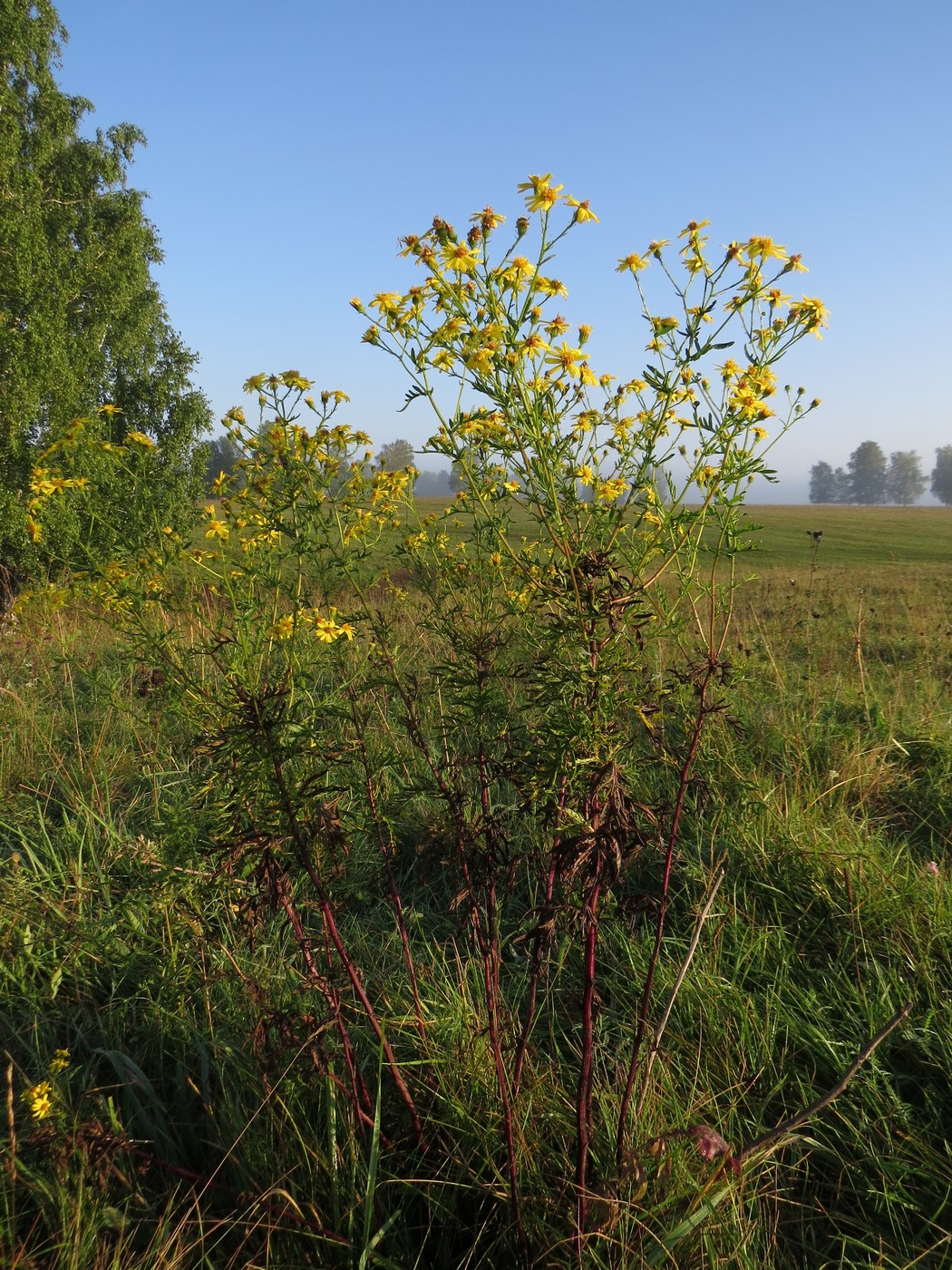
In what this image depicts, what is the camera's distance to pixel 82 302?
53.0 ft

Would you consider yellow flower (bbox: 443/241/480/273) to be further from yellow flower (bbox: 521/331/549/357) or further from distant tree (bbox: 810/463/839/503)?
distant tree (bbox: 810/463/839/503)

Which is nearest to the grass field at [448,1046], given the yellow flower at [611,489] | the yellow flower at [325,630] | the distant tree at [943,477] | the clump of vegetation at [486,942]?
the clump of vegetation at [486,942]

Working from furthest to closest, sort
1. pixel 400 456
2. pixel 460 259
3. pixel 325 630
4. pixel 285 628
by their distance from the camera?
1. pixel 400 456
2. pixel 285 628
3. pixel 325 630
4. pixel 460 259

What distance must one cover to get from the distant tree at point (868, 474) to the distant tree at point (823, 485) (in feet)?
10.6

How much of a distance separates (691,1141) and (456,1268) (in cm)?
63

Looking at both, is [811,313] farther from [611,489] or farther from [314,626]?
[314,626]

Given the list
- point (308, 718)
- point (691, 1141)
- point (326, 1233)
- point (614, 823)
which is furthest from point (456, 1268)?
point (308, 718)

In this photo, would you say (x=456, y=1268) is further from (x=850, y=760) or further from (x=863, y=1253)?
(x=850, y=760)

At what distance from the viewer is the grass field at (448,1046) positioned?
170 cm

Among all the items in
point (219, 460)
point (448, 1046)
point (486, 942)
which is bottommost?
point (448, 1046)

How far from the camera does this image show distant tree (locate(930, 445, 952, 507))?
12812cm

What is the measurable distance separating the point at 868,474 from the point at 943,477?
11.9 metres

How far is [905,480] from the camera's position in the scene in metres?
134

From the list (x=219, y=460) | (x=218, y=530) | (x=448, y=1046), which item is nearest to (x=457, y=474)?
(x=218, y=530)
